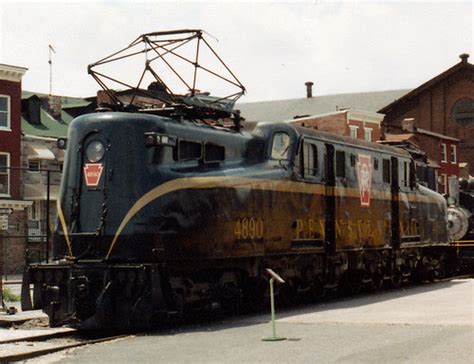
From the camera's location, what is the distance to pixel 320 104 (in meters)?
84.7

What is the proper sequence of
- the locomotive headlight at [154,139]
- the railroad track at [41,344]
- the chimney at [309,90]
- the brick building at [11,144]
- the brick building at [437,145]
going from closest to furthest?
the railroad track at [41,344]
the locomotive headlight at [154,139]
the brick building at [11,144]
the brick building at [437,145]
the chimney at [309,90]

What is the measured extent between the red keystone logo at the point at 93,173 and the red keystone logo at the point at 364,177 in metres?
8.17

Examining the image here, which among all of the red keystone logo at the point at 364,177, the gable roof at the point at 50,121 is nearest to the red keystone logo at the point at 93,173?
the red keystone logo at the point at 364,177

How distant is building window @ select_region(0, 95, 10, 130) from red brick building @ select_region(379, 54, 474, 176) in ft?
121

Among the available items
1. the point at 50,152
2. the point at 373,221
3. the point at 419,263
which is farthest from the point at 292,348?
the point at 50,152

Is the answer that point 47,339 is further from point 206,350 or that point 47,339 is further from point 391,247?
point 391,247

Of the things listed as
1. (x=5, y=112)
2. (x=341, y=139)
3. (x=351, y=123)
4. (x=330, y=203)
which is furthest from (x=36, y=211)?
(x=330, y=203)

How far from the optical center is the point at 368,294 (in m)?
23.1

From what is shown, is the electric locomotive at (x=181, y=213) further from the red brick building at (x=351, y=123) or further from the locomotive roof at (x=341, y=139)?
the red brick building at (x=351, y=123)

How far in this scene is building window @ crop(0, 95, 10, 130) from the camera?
47281mm

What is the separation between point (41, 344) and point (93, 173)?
131 inches

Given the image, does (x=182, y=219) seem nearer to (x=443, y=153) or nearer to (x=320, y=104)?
(x=443, y=153)

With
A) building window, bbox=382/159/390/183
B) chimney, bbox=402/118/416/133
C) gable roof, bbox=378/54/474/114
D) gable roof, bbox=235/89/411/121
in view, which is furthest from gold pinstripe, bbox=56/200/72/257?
gable roof, bbox=235/89/411/121

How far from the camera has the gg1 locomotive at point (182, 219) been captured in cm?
1555
